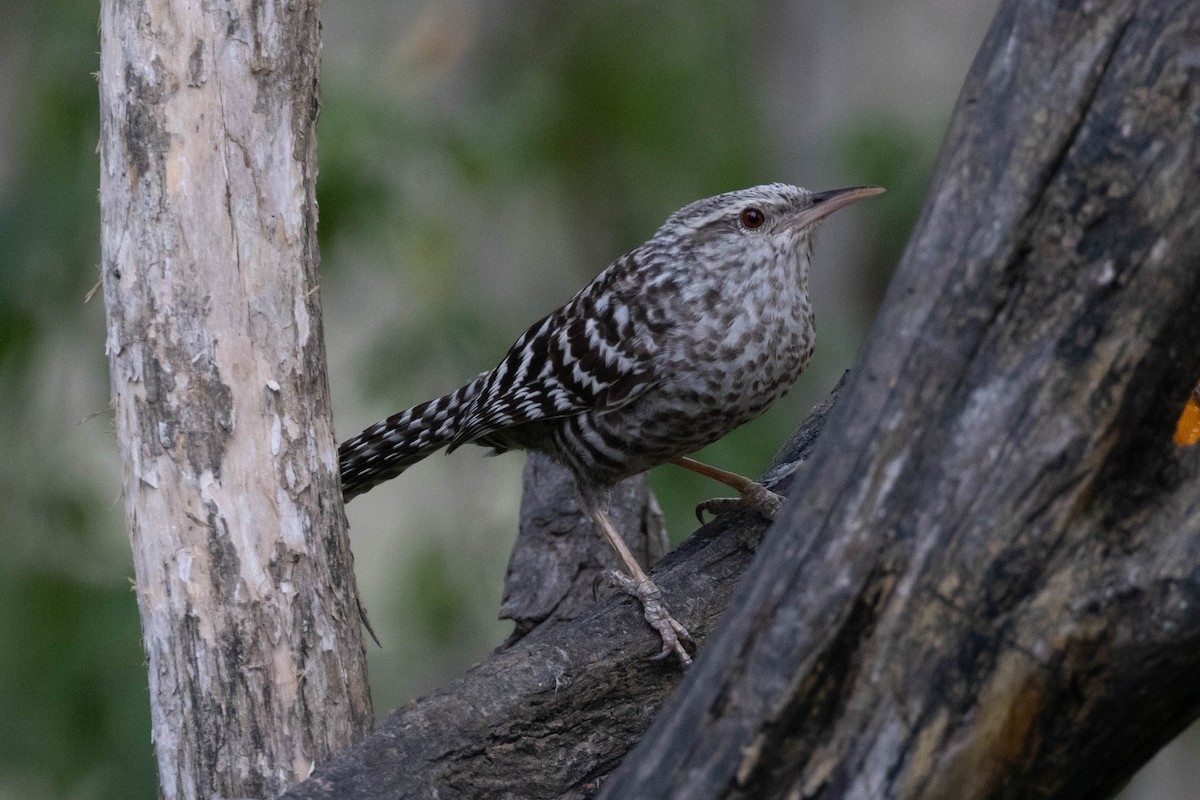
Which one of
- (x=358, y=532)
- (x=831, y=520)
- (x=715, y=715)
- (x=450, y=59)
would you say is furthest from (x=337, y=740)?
(x=358, y=532)

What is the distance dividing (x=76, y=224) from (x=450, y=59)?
2154mm

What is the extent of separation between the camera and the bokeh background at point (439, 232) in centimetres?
615

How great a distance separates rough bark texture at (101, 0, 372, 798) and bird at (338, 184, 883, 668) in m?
1.02

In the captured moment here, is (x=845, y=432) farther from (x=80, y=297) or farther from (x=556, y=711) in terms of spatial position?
(x=80, y=297)

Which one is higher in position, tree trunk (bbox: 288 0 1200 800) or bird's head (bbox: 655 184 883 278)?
bird's head (bbox: 655 184 883 278)

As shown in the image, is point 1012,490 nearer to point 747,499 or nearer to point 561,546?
point 747,499

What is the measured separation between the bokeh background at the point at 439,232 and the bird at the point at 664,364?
6.75ft

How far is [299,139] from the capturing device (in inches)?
134

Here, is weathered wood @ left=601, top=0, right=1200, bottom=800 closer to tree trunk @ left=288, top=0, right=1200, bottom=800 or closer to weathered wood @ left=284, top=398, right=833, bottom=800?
tree trunk @ left=288, top=0, right=1200, bottom=800

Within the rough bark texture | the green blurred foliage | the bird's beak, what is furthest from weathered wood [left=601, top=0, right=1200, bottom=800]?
the green blurred foliage

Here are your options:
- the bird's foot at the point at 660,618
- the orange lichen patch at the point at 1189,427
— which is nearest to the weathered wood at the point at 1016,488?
the orange lichen patch at the point at 1189,427

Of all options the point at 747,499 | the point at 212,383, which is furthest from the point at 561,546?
the point at 212,383

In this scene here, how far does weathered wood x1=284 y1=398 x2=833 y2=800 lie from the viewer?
3207mm

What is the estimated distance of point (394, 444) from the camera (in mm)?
4359
